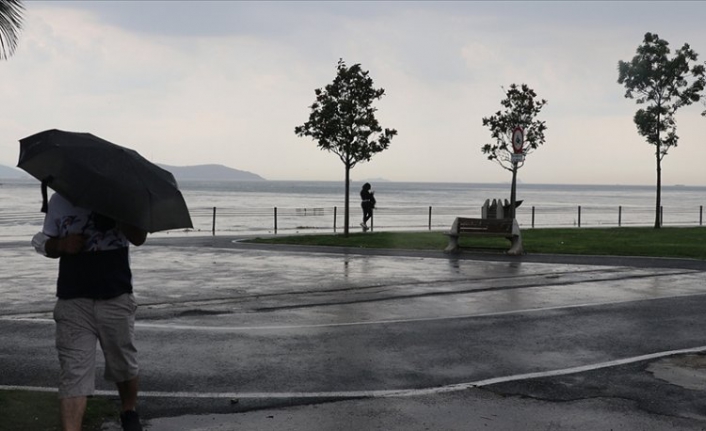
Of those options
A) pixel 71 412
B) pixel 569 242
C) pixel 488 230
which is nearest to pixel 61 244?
pixel 71 412

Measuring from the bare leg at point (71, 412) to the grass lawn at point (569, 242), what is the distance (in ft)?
54.7

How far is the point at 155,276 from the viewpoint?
1493 cm

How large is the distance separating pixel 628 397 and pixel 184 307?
6.40 m

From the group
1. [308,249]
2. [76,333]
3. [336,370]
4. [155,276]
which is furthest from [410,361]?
[308,249]

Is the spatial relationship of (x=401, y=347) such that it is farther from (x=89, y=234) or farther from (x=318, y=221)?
(x=318, y=221)

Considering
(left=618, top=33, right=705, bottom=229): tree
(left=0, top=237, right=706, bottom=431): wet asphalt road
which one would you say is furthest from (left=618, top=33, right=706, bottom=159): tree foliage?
(left=0, top=237, right=706, bottom=431): wet asphalt road

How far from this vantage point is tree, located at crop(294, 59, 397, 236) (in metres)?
27.0

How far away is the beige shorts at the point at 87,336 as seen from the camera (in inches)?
190

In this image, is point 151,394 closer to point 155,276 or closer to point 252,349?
point 252,349

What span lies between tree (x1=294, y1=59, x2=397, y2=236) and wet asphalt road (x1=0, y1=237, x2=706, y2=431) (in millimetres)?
11410

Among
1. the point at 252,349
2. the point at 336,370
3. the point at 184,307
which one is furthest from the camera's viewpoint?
the point at 184,307

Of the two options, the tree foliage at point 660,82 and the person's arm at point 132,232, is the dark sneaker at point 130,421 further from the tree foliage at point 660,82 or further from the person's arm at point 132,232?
the tree foliage at point 660,82

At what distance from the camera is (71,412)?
4.78 m

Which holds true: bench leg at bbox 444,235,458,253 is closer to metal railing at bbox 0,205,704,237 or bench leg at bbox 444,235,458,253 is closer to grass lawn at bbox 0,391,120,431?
metal railing at bbox 0,205,704,237
